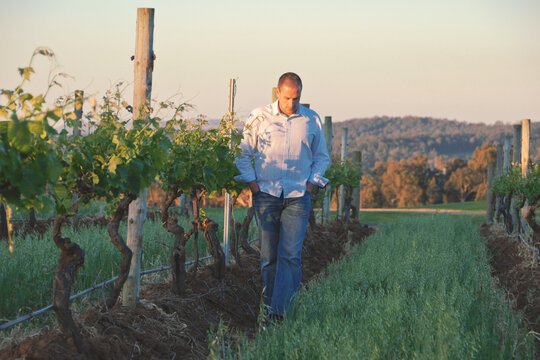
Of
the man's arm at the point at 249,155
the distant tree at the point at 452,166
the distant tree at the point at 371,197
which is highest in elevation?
the distant tree at the point at 452,166

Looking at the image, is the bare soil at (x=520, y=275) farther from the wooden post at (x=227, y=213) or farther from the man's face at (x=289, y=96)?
the wooden post at (x=227, y=213)

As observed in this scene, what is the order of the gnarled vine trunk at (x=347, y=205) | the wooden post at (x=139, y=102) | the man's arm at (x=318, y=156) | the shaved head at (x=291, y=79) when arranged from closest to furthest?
the wooden post at (x=139, y=102), the shaved head at (x=291, y=79), the man's arm at (x=318, y=156), the gnarled vine trunk at (x=347, y=205)

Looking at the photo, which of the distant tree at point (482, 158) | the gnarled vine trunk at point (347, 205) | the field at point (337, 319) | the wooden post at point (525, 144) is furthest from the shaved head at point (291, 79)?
the distant tree at point (482, 158)

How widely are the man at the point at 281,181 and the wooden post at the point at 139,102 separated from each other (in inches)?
35.1

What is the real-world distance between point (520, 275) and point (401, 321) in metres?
4.72

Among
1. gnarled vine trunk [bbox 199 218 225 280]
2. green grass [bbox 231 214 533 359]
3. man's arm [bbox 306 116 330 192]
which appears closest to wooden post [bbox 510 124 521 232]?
green grass [bbox 231 214 533 359]

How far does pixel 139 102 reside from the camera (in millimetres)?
5082

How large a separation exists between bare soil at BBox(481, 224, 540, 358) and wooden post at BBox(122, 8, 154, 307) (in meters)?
3.06

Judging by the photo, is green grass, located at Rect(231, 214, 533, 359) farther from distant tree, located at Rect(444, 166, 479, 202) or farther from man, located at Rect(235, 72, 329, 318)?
distant tree, located at Rect(444, 166, 479, 202)

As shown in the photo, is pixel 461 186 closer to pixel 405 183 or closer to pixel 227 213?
pixel 405 183

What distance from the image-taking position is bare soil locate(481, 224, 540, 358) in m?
6.21

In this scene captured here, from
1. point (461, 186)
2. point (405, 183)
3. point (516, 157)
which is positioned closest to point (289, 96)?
point (516, 157)

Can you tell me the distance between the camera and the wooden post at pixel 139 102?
497 cm

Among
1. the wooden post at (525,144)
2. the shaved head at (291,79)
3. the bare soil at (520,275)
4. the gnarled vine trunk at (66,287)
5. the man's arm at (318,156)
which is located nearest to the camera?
the gnarled vine trunk at (66,287)
